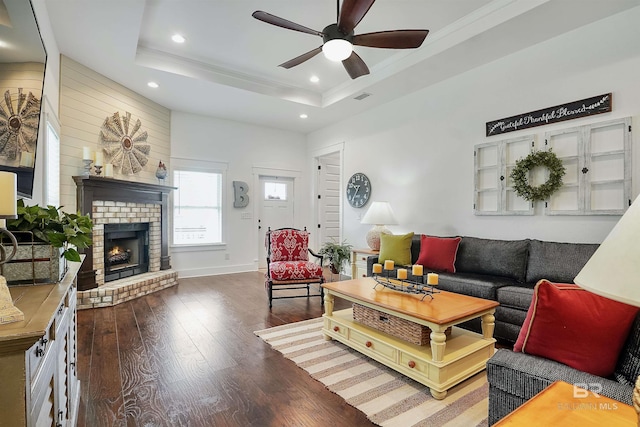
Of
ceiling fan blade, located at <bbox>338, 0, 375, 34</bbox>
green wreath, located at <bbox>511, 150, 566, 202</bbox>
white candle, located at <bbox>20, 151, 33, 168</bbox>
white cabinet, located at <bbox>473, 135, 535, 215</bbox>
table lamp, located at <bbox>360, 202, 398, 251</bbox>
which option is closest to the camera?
white candle, located at <bbox>20, 151, 33, 168</bbox>

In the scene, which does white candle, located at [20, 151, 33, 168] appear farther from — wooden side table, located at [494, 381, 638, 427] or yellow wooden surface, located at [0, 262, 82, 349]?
wooden side table, located at [494, 381, 638, 427]

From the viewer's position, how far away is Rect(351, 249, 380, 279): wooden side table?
192 inches

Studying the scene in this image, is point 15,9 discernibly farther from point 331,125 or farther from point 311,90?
point 331,125

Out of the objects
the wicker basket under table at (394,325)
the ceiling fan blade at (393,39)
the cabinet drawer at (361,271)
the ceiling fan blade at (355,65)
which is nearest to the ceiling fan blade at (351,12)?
the ceiling fan blade at (393,39)

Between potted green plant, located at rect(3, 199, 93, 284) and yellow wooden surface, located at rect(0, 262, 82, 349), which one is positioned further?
potted green plant, located at rect(3, 199, 93, 284)

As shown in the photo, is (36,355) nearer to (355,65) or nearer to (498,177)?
(355,65)

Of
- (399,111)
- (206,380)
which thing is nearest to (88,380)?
(206,380)

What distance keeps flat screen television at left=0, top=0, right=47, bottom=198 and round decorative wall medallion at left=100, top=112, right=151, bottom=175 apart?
2948 mm

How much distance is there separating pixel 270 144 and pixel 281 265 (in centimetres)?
347

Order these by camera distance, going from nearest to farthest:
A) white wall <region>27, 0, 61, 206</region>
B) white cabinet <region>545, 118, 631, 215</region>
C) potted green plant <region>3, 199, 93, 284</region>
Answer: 1. potted green plant <region>3, 199, 93, 284</region>
2. white wall <region>27, 0, 61, 206</region>
3. white cabinet <region>545, 118, 631, 215</region>

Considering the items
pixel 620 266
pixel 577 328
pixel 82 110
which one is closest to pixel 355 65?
pixel 577 328

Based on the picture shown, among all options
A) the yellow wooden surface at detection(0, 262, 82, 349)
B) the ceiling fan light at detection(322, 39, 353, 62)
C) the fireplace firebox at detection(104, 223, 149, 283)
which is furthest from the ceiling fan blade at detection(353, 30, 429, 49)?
the fireplace firebox at detection(104, 223, 149, 283)

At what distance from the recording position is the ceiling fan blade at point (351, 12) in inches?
87.7

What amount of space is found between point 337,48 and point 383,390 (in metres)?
2.57
